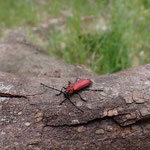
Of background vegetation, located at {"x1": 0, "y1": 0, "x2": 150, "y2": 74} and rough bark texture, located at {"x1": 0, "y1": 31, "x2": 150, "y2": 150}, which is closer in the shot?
rough bark texture, located at {"x1": 0, "y1": 31, "x2": 150, "y2": 150}

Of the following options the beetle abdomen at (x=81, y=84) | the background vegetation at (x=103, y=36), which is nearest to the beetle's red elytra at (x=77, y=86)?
the beetle abdomen at (x=81, y=84)

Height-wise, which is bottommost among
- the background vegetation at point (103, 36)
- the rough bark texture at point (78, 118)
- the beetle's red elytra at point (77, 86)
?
the rough bark texture at point (78, 118)

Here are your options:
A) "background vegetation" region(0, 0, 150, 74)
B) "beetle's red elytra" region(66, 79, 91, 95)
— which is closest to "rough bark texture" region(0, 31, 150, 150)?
"beetle's red elytra" region(66, 79, 91, 95)

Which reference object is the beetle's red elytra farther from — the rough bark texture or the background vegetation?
the background vegetation

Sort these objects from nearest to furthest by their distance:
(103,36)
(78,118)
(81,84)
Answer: (78,118)
(81,84)
(103,36)

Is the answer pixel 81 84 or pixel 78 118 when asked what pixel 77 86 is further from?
pixel 78 118

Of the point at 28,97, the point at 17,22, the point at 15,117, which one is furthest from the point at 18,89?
the point at 17,22

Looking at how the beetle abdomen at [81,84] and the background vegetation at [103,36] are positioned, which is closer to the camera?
the beetle abdomen at [81,84]

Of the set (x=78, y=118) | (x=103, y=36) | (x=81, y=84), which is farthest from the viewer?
(x=103, y=36)

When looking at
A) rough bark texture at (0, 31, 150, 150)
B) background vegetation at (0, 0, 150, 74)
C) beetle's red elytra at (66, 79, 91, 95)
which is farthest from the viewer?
background vegetation at (0, 0, 150, 74)

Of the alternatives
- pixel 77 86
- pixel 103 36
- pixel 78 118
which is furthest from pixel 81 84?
pixel 103 36

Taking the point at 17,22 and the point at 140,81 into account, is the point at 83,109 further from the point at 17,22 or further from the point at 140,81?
the point at 17,22

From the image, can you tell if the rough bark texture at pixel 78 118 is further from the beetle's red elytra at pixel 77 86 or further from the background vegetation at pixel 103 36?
the background vegetation at pixel 103 36
